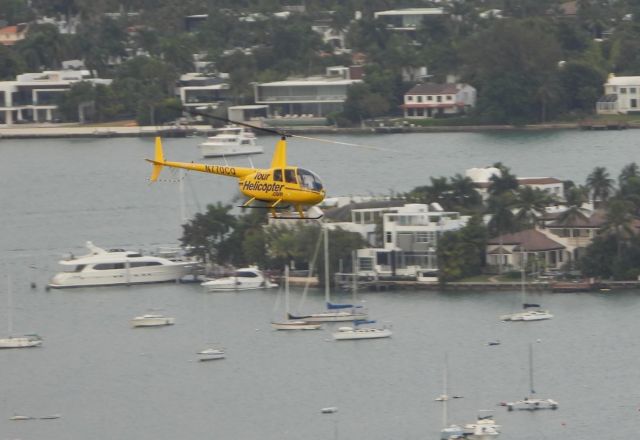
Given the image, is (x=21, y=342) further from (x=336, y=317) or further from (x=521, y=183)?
(x=521, y=183)

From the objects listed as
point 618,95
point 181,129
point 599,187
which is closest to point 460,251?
point 599,187

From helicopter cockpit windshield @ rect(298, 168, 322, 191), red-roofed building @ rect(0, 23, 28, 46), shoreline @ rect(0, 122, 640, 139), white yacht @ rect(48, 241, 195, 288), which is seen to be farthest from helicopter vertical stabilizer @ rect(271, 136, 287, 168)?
red-roofed building @ rect(0, 23, 28, 46)

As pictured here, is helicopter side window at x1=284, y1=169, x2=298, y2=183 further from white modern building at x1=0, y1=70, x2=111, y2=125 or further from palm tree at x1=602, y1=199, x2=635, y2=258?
white modern building at x1=0, y1=70, x2=111, y2=125

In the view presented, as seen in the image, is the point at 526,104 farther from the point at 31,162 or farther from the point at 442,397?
the point at 442,397

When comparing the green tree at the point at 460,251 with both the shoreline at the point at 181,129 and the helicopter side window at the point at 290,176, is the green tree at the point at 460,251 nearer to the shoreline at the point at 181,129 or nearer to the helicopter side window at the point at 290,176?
the helicopter side window at the point at 290,176

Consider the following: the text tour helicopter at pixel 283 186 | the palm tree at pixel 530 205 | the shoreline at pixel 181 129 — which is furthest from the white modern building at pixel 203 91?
the text tour helicopter at pixel 283 186

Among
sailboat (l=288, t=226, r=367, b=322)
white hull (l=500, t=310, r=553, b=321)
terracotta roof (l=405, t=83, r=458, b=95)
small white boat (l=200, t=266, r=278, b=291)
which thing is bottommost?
white hull (l=500, t=310, r=553, b=321)
